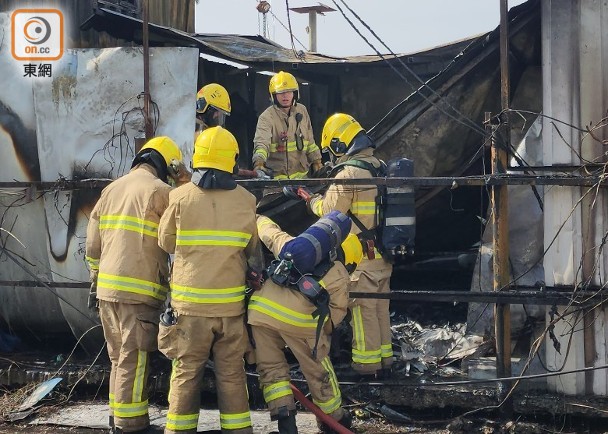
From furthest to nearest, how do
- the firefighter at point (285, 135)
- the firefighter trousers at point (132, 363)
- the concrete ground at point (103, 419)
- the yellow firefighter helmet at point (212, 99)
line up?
the firefighter at point (285, 135) → the yellow firefighter helmet at point (212, 99) → the concrete ground at point (103, 419) → the firefighter trousers at point (132, 363)

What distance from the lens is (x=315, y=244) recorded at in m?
5.04

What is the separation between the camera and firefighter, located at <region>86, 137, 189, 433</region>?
542 centimetres

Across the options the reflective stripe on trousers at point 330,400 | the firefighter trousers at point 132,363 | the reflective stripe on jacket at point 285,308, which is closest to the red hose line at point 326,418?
→ the reflective stripe on trousers at point 330,400

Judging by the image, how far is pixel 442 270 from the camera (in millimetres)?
8133

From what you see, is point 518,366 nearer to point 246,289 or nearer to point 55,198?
point 246,289

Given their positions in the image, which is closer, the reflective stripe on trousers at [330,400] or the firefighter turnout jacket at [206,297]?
the firefighter turnout jacket at [206,297]

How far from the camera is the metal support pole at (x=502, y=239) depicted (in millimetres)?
5559

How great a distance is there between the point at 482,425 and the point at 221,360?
6.28ft

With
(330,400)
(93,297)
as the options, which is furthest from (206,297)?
(93,297)

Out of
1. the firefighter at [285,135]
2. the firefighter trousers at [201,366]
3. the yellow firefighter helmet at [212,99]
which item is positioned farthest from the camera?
the firefighter at [285,135]

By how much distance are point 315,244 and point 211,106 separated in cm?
264

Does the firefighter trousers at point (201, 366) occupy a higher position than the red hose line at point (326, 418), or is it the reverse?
the firefighter trousers at point (201, 366)

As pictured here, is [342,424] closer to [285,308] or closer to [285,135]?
[285,308]

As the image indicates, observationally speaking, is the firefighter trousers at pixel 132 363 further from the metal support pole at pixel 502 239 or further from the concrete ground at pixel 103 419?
the metal support pole at pixel 502 239
